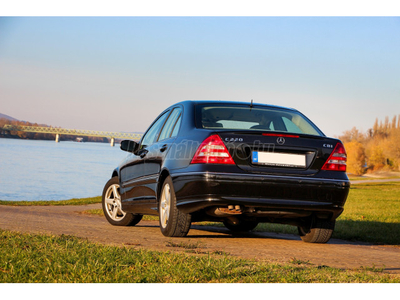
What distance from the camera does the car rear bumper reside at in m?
5.60

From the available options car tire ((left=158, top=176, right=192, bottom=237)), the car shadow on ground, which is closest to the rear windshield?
car tire ((left=158, top=176, right=192, bottom=237))

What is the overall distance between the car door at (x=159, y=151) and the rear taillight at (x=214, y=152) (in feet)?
2.96

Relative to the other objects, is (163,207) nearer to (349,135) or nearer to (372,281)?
(372,281)

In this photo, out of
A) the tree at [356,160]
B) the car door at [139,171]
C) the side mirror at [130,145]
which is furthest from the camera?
the tree at [356,160]

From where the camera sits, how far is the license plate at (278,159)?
→ 5699 mm

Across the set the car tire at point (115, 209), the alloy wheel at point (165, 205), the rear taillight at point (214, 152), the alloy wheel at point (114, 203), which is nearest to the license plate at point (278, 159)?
the rear taillight at point (214, 152)

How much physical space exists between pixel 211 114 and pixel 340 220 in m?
6.59

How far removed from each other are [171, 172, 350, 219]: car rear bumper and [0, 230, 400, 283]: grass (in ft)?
3.36

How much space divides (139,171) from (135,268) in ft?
12.7

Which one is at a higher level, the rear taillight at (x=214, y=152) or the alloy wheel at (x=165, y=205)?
the rear taillight at (x=214, y=152)

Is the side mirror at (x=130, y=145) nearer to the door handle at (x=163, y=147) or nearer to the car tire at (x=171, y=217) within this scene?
the door handle at (x=163, y=147)

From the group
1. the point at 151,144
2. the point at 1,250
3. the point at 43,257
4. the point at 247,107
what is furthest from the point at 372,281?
the point at 151,144

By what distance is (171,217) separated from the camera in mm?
6191

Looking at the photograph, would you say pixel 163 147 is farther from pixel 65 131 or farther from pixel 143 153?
pixel 65 131
